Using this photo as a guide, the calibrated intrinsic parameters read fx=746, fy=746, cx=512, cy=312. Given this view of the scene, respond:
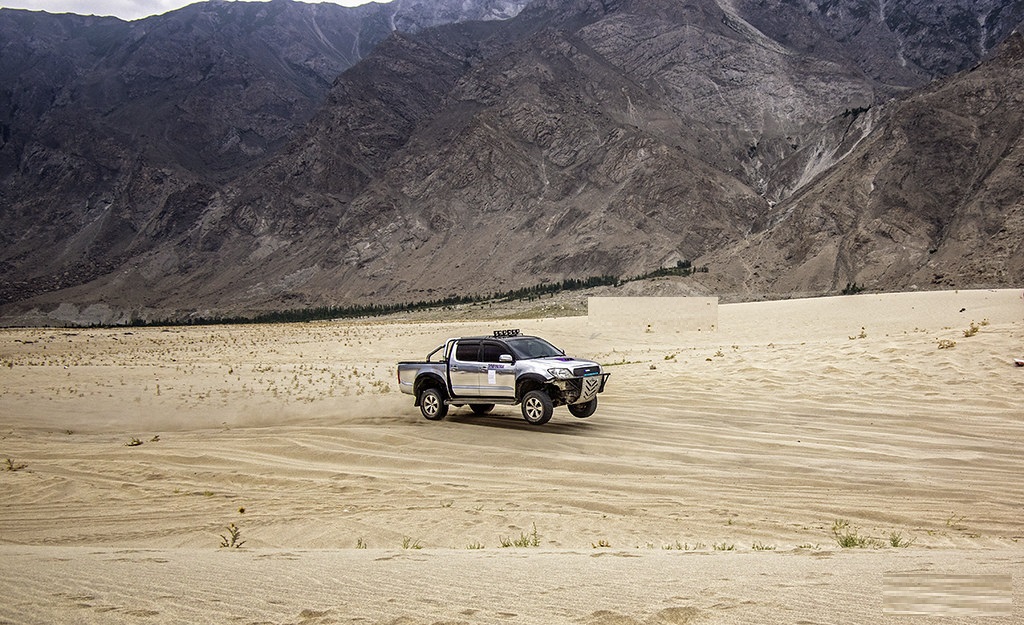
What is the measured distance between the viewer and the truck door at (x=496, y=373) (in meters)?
14.4

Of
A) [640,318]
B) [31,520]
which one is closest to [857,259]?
[640,318]

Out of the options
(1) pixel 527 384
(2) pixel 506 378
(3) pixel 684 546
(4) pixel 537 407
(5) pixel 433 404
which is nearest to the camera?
(3) pixel 684 546

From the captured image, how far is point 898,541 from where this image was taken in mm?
6934

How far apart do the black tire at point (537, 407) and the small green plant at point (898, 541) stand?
283 inches

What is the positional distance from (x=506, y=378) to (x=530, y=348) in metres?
0.88

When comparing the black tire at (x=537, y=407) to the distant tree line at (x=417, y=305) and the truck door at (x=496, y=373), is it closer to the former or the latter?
the truck door at (x=496, y=373)

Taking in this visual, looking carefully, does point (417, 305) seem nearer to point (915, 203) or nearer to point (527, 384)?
point (915, 203)

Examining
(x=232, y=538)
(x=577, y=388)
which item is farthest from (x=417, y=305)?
(x=232, y=538)

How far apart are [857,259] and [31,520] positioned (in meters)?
91.4

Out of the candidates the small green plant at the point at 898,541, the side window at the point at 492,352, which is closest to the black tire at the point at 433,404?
the side window at the point at 492,352

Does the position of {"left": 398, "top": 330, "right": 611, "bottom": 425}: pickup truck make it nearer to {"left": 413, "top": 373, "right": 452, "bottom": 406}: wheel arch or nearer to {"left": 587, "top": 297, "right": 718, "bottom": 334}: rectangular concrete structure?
{"left": 413, "top": 373, "right": 452, "bottom": 406}: wheel arch

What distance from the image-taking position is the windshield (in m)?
14.6

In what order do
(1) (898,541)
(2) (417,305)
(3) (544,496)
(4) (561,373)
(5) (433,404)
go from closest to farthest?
(1) (898,541) → (3) (544,496) → (4) (561,373) → (5) (433,404) → (2) (417,305)

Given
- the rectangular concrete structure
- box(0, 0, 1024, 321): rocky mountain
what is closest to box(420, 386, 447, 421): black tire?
the rectangular concrete structure
